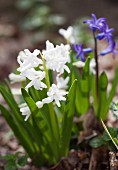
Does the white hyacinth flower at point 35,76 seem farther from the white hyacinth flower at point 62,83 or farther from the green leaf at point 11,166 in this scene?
the green leaf at point 11,166

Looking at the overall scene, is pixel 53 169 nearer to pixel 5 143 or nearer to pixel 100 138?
pixel 100 138

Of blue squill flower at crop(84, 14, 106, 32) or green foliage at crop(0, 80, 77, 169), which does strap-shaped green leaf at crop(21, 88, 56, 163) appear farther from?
blue squill flower at crop(84, 14, 106, 32)

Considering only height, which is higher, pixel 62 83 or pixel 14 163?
pixel 62 83

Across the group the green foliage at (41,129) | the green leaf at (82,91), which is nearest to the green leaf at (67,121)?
the green foliage at (41,129)

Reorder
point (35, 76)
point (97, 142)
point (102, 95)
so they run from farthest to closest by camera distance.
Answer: point (102, 95) < point (97, 142) < point (35, 76)

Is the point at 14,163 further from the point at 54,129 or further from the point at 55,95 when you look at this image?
the point at 55,95

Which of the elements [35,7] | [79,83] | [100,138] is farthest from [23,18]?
[100,138]

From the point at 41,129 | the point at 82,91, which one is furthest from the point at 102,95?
the point at 41,129

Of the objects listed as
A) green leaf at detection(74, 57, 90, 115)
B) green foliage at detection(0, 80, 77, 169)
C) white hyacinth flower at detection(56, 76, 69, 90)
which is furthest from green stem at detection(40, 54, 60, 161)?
green leaf at detection(74, 57, 90, 115)
